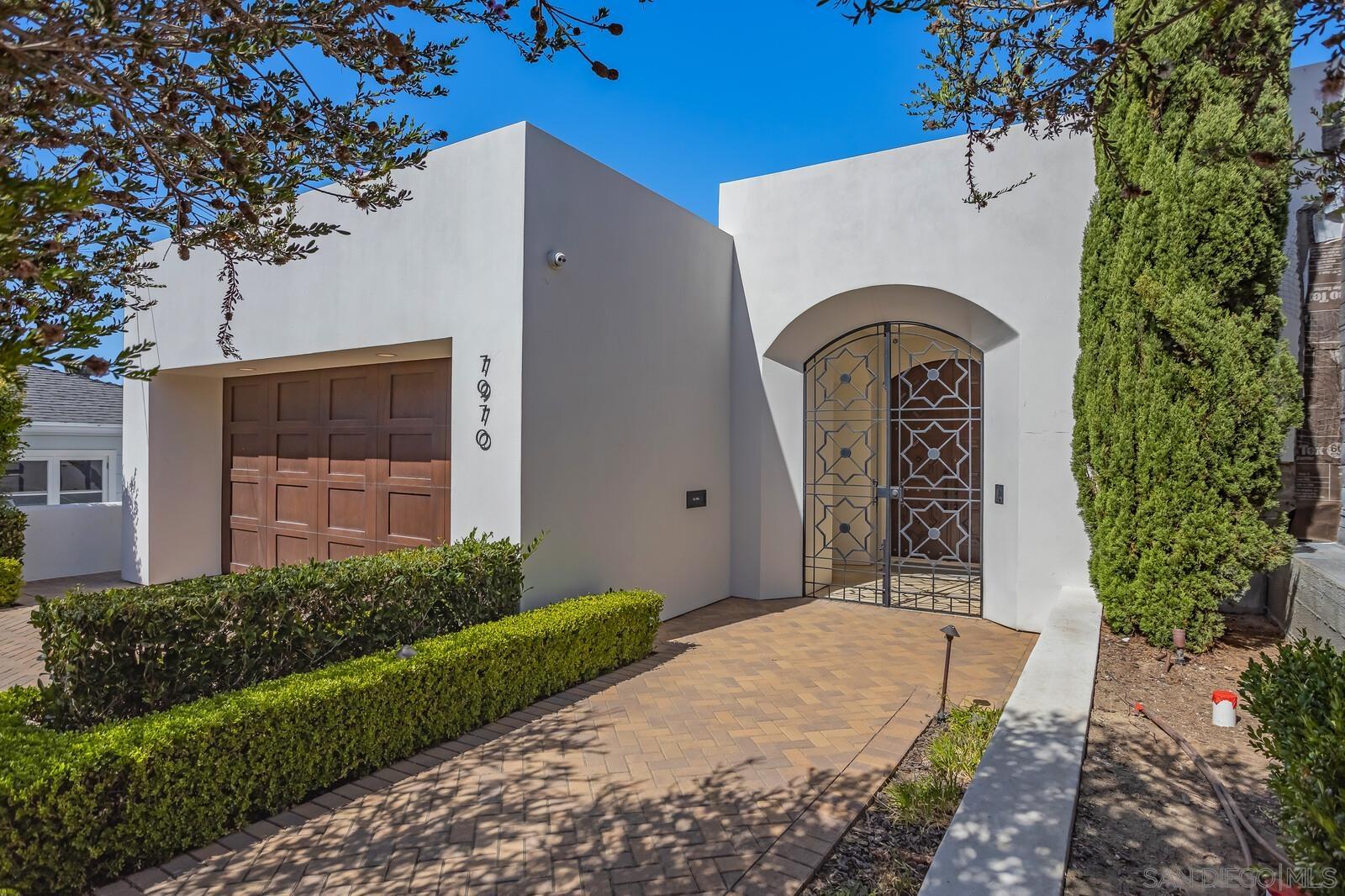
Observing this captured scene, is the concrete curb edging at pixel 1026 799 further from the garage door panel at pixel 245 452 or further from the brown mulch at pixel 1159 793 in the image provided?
the garage door panel at pixel 245 452

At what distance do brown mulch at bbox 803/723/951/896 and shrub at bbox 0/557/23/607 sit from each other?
9960mm

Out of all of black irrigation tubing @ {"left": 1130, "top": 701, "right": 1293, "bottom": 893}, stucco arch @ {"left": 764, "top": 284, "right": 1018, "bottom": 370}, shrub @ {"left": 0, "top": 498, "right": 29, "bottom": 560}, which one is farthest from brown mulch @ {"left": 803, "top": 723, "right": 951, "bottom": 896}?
shrub @ {"left": 0, "top": 498, "right": 29, "bottom": 560}

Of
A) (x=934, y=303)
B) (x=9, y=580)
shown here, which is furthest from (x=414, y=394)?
(x=9, y=580)

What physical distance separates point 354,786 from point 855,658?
404cm

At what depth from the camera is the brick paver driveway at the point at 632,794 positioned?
3.08 metres

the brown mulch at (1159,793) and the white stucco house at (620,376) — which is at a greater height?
the white stucco house at (620,376)

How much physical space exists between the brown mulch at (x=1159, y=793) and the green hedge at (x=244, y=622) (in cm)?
397

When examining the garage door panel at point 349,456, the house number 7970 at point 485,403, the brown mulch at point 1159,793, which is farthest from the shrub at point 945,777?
the garage door panel at point 349,456

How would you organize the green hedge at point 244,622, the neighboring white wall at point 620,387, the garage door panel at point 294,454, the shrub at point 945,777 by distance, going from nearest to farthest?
the shrub at point 945,777, the green hedge at point 244,622, the neighboring white wall at point 620,387, the garage door panel at point 294,454

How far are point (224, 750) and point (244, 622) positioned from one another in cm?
87

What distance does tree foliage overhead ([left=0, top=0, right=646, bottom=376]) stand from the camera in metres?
1.84

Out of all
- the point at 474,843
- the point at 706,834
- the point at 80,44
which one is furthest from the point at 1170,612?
the point at 80,44

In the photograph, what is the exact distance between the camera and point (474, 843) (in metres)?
3.31

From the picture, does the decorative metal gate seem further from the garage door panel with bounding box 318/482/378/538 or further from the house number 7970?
the garage door panel with bounding box 318/482/378/538
